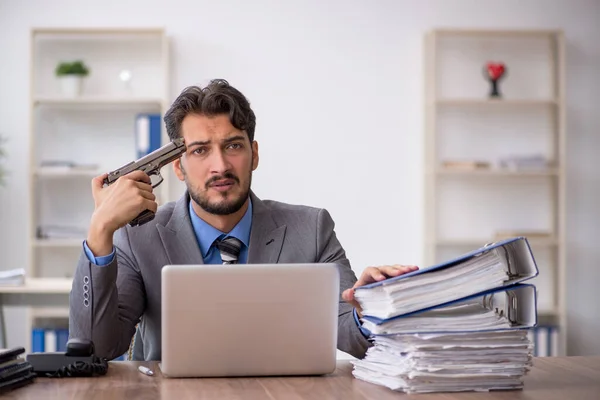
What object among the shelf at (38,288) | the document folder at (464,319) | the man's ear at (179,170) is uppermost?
the man's ear at (179,170)

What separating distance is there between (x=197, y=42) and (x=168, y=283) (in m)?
3.70

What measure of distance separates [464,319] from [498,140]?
151 inches

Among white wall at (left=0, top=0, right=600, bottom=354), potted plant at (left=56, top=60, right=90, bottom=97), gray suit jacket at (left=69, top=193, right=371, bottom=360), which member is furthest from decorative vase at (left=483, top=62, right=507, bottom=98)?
gray suit jacket at (left=69, top=193, right=371, bottom=360)

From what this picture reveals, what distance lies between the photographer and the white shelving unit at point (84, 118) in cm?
491

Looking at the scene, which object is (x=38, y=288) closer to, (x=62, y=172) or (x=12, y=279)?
(x=12, y=279)

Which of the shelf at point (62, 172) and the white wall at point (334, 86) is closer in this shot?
the shelf at point (62, 172)

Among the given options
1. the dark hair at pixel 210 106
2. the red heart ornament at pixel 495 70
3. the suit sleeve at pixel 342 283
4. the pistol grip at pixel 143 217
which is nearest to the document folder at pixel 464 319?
the suit sleeve at pixel 342 283

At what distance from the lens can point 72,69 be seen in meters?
4.75

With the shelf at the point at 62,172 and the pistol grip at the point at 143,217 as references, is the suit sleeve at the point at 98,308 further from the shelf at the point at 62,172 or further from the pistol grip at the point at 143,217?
the shelf at the point at 62,172

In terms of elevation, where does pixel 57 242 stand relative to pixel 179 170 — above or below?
below

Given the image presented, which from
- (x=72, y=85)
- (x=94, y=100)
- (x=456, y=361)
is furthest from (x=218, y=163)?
(x=72, y=85)

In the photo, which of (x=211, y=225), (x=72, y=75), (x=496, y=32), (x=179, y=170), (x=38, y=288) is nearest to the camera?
(x=211, y=225)

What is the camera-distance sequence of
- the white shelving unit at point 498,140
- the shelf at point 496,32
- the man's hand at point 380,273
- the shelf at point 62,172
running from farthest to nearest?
the white shelving unit at point 498,140
the shelf at point 496,32
the shelf at point 62,172
the man's hand at point 380,273

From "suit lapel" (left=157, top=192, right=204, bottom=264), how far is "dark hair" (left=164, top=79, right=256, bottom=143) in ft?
0.76
